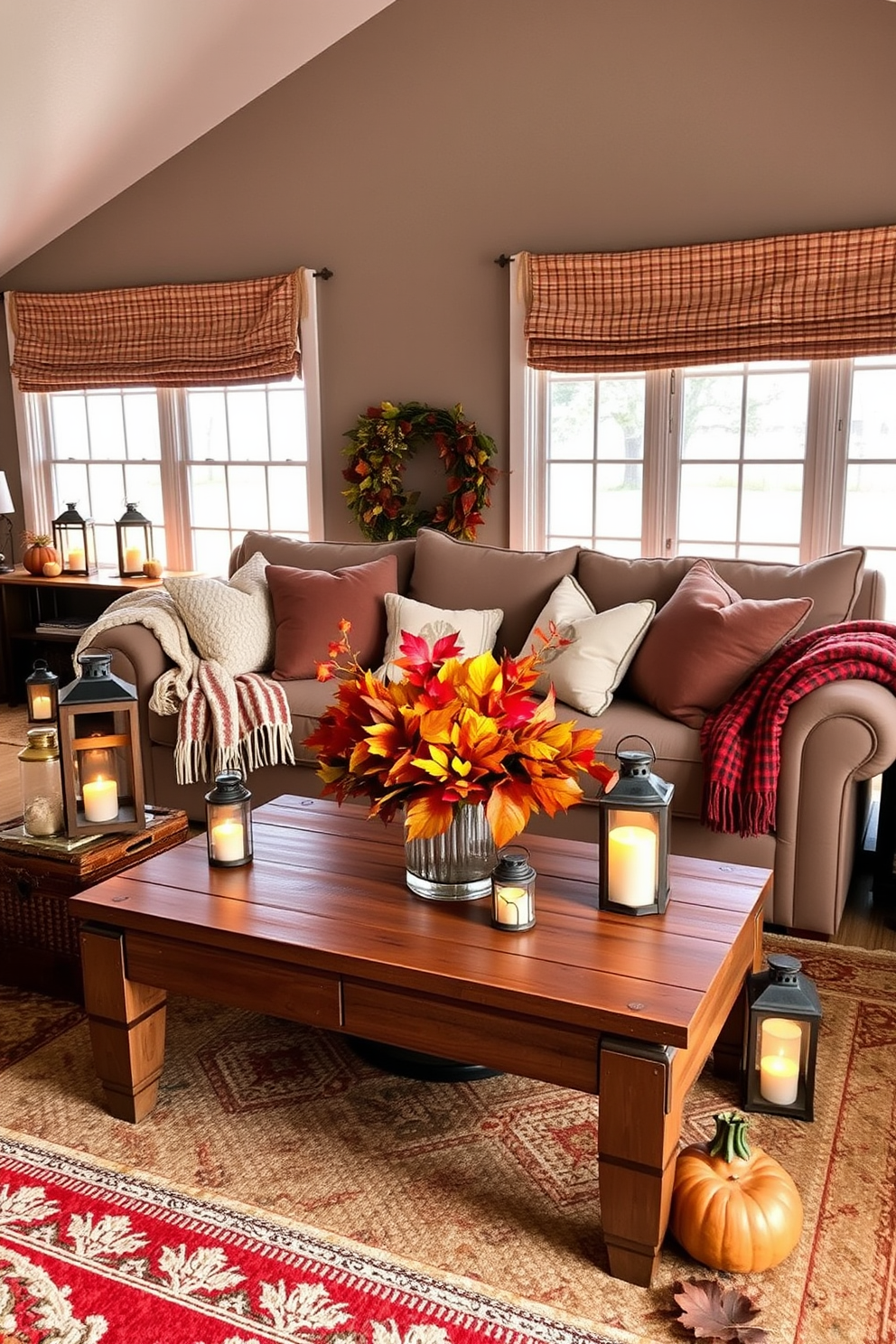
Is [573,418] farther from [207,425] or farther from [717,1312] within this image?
[717,1312]

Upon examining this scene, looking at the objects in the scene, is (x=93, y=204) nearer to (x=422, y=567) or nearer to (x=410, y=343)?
(x=410, y=343)

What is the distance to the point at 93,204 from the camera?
5566 millimetres

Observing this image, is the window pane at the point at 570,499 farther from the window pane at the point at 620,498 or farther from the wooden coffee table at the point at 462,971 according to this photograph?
the wooden coffee table at the point at 462,971

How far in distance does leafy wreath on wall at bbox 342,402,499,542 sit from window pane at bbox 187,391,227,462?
0.89m

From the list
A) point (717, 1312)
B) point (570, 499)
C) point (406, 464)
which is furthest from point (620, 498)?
point (717, 1312)

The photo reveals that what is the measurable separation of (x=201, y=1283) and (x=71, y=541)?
15.3ft

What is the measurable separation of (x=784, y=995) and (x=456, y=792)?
0.69 metres

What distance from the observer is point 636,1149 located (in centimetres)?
165

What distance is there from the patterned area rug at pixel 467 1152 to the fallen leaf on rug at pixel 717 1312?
0.07 feet

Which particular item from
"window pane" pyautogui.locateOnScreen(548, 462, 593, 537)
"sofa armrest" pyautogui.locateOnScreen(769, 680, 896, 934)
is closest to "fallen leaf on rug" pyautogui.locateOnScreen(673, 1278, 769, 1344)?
"sofa armrest" pyautogui.locateOnScreen(769, 680, 896, 934)

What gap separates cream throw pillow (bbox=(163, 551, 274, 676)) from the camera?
3.82 metres

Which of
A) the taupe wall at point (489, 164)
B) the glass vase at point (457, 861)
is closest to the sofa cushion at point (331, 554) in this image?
the taupe wall at point (489, 164)

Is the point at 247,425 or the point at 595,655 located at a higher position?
the point at 247,425

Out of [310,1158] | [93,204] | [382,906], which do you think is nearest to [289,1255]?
[310,1158]
